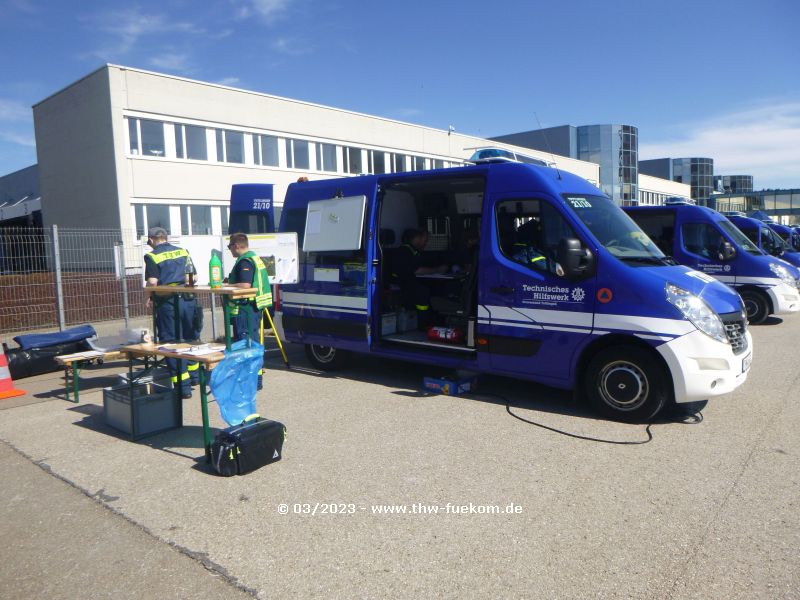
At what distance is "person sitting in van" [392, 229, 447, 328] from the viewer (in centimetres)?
803

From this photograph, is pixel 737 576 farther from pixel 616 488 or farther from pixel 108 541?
pixel 108 541

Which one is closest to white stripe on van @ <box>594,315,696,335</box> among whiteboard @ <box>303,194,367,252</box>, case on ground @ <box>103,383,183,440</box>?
whiteboard @ <box>303,194,367,252</box>

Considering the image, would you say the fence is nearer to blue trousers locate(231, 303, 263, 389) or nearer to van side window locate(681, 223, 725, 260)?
blue trousers locate(231, 303, 263, 389)

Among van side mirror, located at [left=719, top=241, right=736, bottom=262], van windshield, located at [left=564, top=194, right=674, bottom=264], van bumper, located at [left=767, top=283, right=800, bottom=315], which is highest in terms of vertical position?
van windshield, located at [left=564, top=194, right=674, bottom=264]

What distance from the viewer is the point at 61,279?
995cm

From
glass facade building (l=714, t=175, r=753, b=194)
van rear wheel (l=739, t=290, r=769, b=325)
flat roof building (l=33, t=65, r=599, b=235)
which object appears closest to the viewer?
van rear wheel (l=739, t=290, r=769, b=325)

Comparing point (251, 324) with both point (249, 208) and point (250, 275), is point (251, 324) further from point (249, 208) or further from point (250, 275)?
point (249, 208)

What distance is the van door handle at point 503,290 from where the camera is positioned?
6.20 meters

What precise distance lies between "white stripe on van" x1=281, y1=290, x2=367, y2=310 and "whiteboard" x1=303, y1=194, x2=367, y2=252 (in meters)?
0.63

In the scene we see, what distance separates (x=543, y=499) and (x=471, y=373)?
3.77 meters

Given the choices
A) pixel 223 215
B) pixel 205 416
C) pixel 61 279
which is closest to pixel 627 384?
pixel 205 416

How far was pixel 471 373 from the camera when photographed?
777 centimetres

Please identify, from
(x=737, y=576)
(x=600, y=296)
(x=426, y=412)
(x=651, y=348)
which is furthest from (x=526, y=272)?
(x=737, y=576)

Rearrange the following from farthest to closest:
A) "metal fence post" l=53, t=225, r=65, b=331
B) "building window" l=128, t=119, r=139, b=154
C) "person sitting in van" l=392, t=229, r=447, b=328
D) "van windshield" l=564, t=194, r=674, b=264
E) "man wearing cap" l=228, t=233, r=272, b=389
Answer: "building window" l=128, t=119, r=139, b=154, "metal fence post" l=53, t=225, r=65, b=331, "person sitting in van" l=392, t=229, r=447, b=328, "man wearing cap" l=228, t=233, r=272, b=389, "van windshield" l=564, t=194, r=674, b=264
